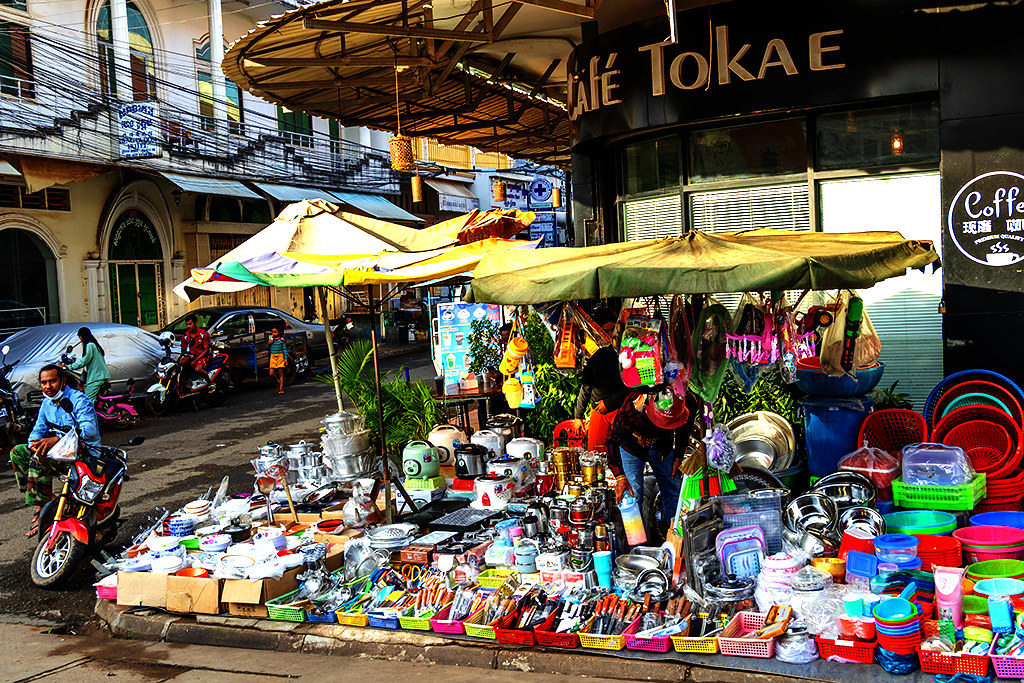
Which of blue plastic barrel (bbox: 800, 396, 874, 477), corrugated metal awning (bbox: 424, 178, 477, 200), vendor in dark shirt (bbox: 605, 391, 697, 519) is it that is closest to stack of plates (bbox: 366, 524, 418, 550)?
vendor in dark shirt (bbox: 605, 391, 697, 519)

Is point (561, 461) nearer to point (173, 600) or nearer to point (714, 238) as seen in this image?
point (714, 238)

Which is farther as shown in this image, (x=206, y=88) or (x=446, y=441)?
(x=206, y=88)

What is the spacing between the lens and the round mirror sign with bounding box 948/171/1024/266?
25.7 feet

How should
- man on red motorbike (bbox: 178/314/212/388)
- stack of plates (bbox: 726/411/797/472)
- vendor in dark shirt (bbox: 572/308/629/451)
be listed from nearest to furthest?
stack of plates (bbox: 726/411/797/472) → vendor in dark shirt (bbox: 572/308/629/451) → man on red motorbike (bbox: 178/314/212/388)

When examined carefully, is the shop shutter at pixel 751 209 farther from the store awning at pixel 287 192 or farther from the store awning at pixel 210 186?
the store awning at pixel 287 192

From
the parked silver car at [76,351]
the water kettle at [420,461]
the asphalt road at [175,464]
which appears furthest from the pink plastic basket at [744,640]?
the parked silver car at [76,351]

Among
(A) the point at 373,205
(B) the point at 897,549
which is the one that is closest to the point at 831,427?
(B) the point at 897,549

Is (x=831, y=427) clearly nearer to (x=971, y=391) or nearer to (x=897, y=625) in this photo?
(x=971, y=391)

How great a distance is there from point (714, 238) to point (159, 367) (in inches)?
523

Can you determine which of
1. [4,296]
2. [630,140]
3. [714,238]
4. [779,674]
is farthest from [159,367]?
[779,674]

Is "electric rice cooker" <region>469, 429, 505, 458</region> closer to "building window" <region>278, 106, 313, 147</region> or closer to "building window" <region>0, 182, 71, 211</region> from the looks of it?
"building window" <region>0, 182, 71, 211</region>

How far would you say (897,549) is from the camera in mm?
5688

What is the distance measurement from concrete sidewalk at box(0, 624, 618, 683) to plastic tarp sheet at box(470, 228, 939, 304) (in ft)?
8.18

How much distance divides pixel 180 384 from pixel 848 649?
14624mm
